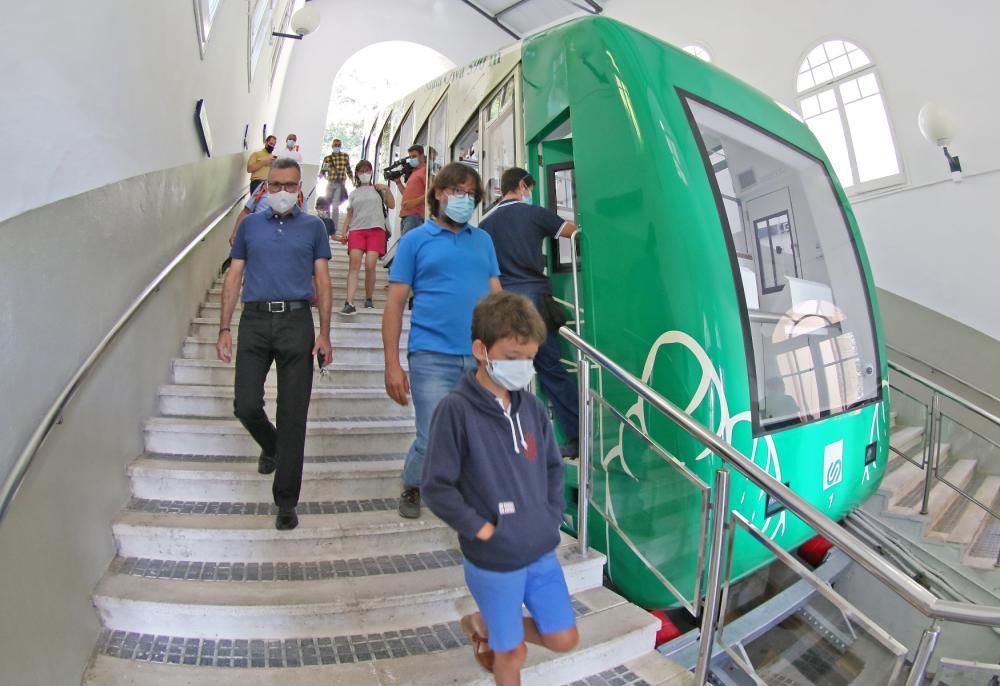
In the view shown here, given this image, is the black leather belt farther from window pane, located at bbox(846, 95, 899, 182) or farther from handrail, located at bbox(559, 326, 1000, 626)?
window pane, located at bbox(846, 95, 899, 182)

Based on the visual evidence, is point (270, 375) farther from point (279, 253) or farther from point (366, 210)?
point (366, 210)

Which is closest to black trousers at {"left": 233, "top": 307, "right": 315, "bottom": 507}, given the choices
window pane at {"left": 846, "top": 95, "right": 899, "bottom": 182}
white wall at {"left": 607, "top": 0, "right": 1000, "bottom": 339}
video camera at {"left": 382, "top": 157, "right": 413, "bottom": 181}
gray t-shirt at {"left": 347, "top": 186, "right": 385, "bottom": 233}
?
gray t-shirt at {"left": 347, "top": 186, "right": 385, "bottom": 233}

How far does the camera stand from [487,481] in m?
1.47

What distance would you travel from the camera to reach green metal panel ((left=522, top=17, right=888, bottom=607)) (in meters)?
2.29

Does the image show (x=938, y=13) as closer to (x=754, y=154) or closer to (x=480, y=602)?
(x=754, y=154)

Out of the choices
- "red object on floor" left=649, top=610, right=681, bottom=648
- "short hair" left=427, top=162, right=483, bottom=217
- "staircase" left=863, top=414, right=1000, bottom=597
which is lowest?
"staircase" left=863, top=414, right=1000, bottom=597

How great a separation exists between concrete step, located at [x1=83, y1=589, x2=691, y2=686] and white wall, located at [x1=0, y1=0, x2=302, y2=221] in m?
1.40

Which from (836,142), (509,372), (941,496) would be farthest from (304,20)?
(941,496)

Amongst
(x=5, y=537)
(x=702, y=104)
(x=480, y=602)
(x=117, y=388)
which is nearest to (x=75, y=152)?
(x=117, y=388)

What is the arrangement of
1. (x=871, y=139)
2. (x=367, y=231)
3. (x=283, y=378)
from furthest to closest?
1. (x=871, y=139)
2. (x=367, y=231)
3. (x=283, y=378)

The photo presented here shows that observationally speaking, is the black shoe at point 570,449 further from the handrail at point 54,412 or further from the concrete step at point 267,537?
the handrail at point 54,412

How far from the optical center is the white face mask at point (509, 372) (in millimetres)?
1493

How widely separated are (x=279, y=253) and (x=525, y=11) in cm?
1300

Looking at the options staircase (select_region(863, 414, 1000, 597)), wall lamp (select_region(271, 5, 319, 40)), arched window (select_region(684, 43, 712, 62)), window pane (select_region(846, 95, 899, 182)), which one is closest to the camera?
staircase (select_region(863, 414, 1000, 597))
